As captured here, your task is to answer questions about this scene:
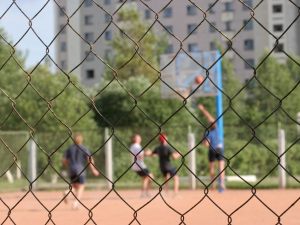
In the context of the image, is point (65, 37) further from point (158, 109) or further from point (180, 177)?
point (180, 177)

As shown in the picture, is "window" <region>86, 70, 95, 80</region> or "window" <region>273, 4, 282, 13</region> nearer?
"window" <region>273, 4, 282, 13</region>

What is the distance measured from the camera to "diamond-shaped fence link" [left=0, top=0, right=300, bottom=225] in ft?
10.00

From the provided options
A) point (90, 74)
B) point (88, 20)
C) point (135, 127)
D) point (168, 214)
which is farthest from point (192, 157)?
point (88, 20)

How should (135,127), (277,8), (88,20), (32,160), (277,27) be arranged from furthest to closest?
(88,20) < (277,8) < (277,27) < (135,127) < (32,160)

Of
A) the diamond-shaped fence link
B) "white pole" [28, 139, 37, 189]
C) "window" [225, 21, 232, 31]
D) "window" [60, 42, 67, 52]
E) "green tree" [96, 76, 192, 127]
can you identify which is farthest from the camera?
"window" [60, 42, 67, 52]

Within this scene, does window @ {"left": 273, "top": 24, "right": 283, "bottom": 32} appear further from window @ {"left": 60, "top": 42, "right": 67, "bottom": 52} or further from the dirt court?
the dirt court

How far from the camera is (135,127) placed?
23.5m

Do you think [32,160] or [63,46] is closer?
[32,160]

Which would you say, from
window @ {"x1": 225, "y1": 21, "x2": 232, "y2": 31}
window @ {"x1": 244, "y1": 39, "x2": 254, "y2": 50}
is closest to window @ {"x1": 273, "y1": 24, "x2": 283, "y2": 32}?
window @ {"x1": 244, "y1": 39, "x2": 254, "y2": 50}

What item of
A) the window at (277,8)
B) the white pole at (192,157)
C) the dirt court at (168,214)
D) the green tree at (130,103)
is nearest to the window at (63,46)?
the window at (277,8)

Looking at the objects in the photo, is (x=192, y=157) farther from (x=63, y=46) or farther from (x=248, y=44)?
(x=63, y=46)

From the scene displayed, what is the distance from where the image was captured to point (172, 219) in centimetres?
1037

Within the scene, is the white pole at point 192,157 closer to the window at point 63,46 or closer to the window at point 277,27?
the window at point 277,27

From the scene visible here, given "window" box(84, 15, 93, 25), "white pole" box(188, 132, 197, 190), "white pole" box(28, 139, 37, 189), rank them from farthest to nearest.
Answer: "window" box(84, 15, 93, 25) < "white pole" box(28, 139, 37, 189) < "white pole" box(188, 132, 197, 190)
